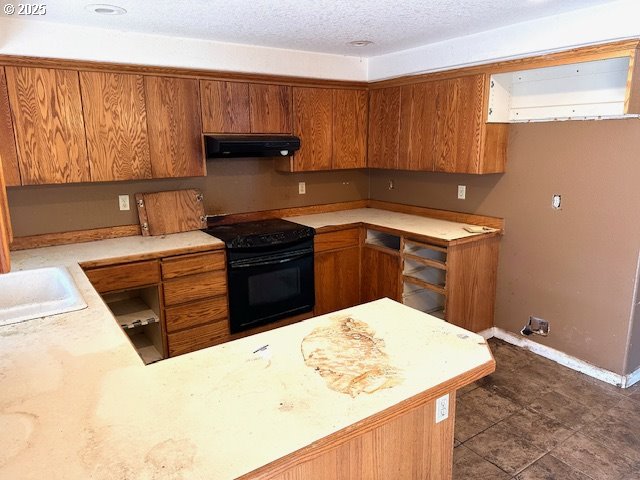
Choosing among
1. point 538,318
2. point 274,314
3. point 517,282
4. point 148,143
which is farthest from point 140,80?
point 538,318

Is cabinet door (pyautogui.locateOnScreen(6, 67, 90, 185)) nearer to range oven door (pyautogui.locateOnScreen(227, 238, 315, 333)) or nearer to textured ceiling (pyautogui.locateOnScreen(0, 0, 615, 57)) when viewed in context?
textured ceiling (pyautogui.locateOnScreen(0, 0, 615, 57))

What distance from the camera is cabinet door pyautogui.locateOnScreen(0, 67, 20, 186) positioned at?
104 inches

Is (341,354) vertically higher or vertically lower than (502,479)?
higher

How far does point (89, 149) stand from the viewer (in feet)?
9.71

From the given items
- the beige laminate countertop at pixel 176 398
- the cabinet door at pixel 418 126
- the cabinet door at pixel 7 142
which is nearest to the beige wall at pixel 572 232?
the cabinet door at pixel 418 126

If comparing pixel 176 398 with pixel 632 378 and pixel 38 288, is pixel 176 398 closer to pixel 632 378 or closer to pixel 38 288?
pixel 38 288

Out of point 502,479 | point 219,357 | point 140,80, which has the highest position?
point 140,80

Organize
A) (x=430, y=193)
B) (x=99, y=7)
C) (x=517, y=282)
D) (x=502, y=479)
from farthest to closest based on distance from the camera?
(x=430, y=193) < (x=517, y=282) < (x=99, y=7) < (x=502, y=479)

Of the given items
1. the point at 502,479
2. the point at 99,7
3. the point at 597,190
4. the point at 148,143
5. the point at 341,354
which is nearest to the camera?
the point at 341,354

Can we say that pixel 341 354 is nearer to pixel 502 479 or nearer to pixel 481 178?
pixel 502 479

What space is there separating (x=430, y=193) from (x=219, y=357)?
3014 millimetres

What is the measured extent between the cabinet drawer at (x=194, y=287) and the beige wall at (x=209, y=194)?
0.74 metres

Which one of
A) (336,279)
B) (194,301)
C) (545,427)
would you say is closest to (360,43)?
(336,279)

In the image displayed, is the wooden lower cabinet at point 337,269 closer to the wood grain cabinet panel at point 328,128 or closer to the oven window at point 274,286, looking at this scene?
the oven window at point 274,286
